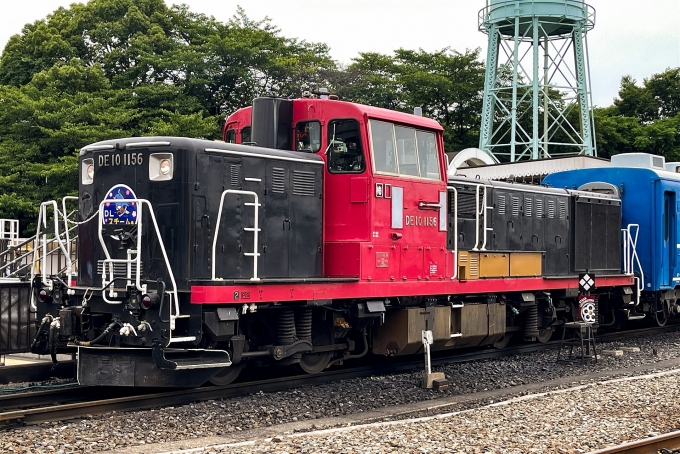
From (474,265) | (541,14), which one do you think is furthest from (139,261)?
(541,14)

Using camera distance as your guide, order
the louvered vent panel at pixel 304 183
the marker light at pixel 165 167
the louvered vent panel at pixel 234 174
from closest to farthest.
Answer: the marker light at pixel 165 167 < the louvered vent panel at pixel 234 174 < the louvered vent panel at pixel 304 183

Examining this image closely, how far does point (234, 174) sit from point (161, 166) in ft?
2.82

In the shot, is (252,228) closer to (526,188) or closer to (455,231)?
(455,231)

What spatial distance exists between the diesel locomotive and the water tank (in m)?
24.0

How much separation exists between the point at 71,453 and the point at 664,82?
55.6 meters

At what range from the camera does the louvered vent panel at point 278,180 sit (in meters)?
9.80

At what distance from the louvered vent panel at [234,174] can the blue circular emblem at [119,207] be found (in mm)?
1133

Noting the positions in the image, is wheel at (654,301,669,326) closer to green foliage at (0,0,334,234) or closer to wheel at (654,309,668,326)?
wheel at (654,309,668,326)

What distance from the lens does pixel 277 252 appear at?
9.84 metres

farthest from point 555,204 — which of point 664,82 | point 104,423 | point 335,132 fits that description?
point 664,82

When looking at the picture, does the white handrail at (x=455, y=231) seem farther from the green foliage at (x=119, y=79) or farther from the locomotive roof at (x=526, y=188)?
the green foliage at (x=119, y=79)

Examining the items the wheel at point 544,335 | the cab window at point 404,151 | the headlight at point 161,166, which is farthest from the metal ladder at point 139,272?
the wheel at point 544,335

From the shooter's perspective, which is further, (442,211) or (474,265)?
(474,265)

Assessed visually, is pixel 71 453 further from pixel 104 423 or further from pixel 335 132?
pixel 335 132
